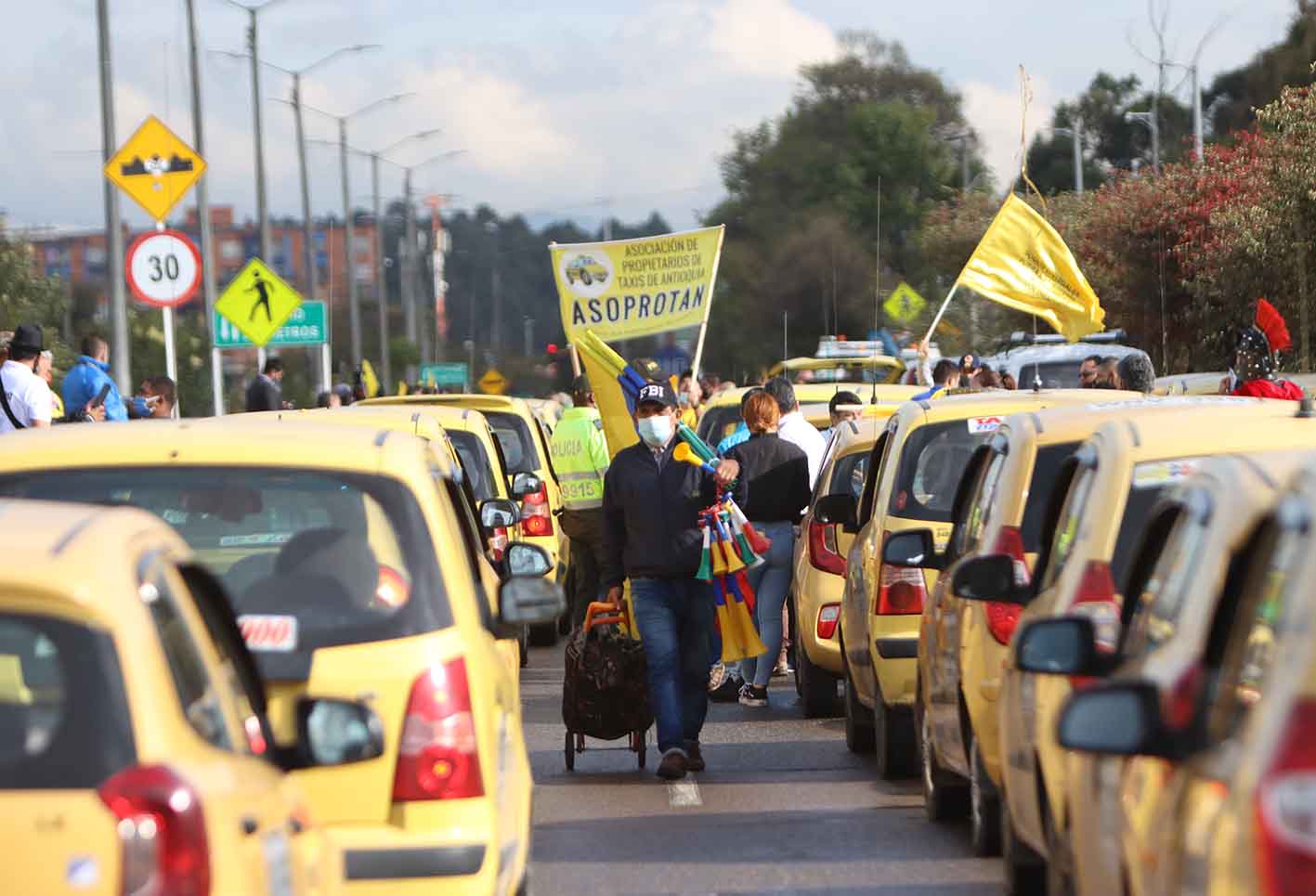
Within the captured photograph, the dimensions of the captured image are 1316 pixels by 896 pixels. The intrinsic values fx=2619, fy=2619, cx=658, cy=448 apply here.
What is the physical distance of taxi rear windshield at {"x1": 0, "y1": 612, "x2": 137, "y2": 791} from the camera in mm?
3949

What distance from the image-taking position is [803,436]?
16203 millimetres

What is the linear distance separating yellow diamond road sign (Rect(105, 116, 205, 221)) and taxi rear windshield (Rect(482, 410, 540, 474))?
11.0 feet

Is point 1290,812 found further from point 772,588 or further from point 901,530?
point 772,588

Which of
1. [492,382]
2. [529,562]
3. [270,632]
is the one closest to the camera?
[270,632]

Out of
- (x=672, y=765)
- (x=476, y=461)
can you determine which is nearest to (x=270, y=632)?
(x=672, y=765)

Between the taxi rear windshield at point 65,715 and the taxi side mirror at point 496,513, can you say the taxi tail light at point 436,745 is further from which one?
the taxi side mirror at point 496,513

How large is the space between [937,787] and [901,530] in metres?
1.40

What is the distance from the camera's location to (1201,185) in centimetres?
3152

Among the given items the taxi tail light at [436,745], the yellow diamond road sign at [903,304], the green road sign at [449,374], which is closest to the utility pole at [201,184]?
the yellow diamond road sign at [903,304]

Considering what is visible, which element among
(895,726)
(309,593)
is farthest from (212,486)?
(895,726)

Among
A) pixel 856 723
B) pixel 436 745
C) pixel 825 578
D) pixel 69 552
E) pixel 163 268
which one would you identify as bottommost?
pixel 856 723

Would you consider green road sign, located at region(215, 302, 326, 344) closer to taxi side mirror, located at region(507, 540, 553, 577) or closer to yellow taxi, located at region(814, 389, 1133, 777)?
yellow taxi, located at region(814, 389, 1133, 777)

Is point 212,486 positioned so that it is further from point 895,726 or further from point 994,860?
point 895,726

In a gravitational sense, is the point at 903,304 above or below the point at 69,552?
above
